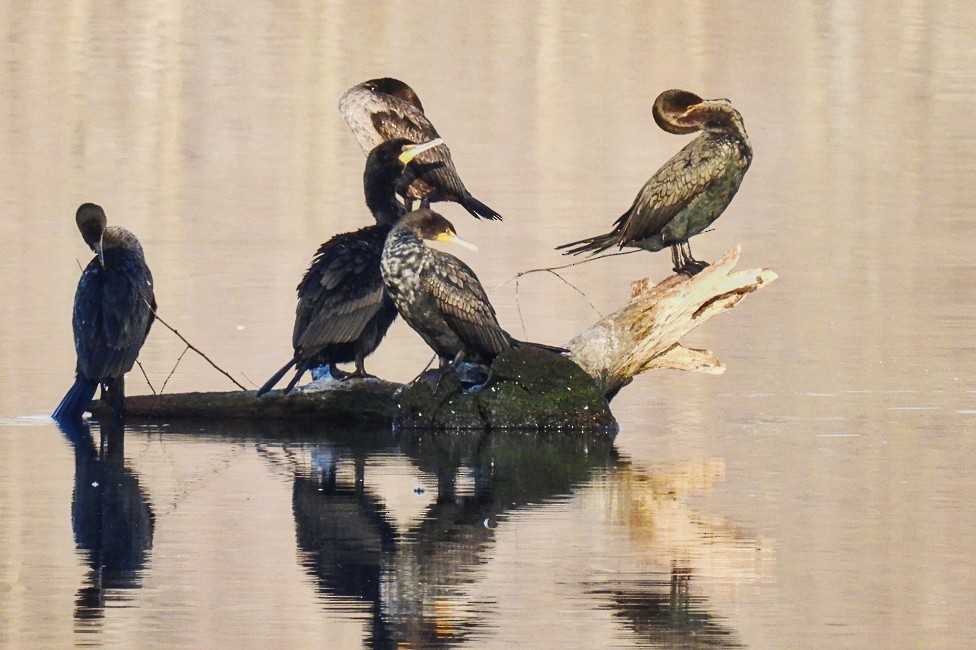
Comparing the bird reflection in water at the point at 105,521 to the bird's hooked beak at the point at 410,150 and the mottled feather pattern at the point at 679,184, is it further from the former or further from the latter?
the mottled feather pattern at the point at 679,184

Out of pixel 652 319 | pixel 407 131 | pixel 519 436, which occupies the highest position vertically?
pixel 407 131

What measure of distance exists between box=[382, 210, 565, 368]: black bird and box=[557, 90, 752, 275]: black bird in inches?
29.0

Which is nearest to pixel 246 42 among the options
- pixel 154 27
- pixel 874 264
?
pixel 154 27

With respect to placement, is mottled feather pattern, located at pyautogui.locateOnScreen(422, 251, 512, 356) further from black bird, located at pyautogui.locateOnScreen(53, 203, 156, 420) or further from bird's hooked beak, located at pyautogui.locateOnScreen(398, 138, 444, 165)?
black bird, located at pyautogui.locateOnScreen(53, 203, 156, 420)

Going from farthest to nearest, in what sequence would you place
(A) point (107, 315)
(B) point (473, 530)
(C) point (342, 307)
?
(A) point (107, 315), (C) point (342, 307), (B) point (473, 530)

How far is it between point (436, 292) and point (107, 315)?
1737 mm

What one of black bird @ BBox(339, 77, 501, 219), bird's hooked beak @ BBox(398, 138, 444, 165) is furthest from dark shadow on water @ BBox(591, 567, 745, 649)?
black bird @ BBox(339, 77, 501, 219)

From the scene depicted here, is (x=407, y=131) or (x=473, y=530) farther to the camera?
(x=407, y=131)

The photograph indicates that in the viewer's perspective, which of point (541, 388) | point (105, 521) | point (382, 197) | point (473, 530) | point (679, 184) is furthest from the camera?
point (382, 197)

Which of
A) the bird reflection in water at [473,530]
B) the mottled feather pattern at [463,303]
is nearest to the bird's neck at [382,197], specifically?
the mottled feather pattern at [463,303]

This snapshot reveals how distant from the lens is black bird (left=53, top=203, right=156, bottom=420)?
10414mm

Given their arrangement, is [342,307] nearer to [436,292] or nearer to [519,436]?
[436,292]

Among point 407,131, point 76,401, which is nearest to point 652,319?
point 76,401

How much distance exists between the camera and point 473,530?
314 inches
